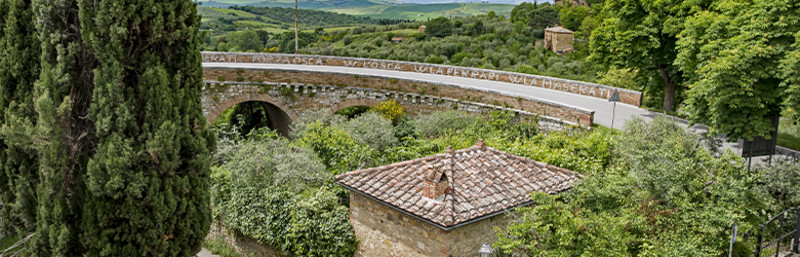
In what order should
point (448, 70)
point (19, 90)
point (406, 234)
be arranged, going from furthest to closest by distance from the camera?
point (448, 70) < point (406, 234) < point (19, 90)

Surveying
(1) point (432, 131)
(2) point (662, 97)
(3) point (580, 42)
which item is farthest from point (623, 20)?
(3) point (580, 42)

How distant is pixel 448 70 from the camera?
95.3 ft

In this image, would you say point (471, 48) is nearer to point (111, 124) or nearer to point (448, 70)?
point (448, 70)

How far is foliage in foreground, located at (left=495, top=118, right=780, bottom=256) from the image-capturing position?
8.97 m

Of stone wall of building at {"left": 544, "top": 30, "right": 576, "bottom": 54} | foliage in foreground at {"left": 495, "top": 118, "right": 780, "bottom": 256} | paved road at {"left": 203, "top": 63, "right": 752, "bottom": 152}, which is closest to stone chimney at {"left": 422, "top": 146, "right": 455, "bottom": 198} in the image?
foliage in foreground at {"left": 495, "top": 118, "right": 780, "bottom": 256}

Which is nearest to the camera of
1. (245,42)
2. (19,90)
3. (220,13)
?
(19,90)

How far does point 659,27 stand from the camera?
2025 cm

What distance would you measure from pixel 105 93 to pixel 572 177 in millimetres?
8000

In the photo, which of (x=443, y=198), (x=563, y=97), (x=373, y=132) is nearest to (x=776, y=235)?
(x=443, y=198)

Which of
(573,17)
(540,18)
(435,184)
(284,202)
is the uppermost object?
(573,17)

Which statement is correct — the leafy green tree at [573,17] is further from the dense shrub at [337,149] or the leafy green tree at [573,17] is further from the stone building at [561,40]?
the dense shrub at [337,149]

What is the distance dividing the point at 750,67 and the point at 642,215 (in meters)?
7.19

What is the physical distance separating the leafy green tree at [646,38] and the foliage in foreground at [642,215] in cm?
913

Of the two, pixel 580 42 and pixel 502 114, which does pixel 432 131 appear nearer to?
pixel 502 114
